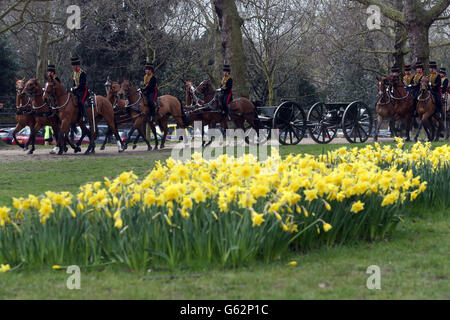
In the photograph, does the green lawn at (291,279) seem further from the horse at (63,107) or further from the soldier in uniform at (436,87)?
the soldier in uniform at (436,87)

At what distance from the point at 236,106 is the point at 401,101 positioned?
5113mm

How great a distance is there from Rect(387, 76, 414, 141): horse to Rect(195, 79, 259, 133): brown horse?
13.9ft

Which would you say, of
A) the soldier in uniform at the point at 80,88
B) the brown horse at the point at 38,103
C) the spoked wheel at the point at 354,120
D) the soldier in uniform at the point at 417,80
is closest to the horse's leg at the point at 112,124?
the soldier in uniform at the point at 80,88

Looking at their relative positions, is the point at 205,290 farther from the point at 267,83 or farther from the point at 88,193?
the point at 267,83

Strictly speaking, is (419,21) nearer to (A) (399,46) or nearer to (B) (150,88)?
(A) (399,46)

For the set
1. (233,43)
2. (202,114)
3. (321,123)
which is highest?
(233,43)

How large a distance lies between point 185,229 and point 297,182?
1.16 meters

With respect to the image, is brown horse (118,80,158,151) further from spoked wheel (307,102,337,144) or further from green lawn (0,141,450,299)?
green lawn (0,141,450,299)

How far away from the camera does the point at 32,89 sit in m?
19.0

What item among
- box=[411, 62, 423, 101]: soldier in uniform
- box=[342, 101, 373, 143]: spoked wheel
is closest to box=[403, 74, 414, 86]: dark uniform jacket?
box=[411, 62, 423, 101]: soldier in uniform

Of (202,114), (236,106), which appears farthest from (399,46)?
(202,114)

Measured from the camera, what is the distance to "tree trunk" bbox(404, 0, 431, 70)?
24.2 meters
